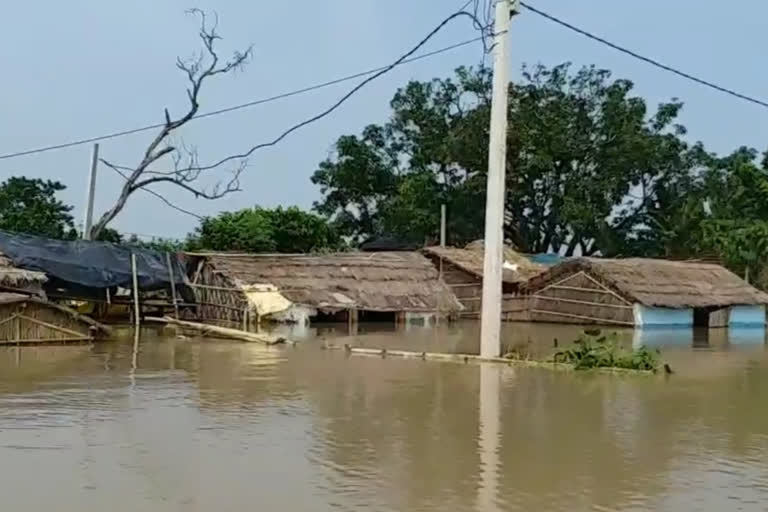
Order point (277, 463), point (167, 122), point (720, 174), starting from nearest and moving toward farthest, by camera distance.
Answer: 1. point (277, 463)
2. point (167, 122)
3. point (720, 174)

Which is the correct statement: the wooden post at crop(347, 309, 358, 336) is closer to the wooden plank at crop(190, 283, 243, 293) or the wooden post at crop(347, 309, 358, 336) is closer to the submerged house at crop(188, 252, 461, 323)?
the submerged house at crop(188, 252, 461, 323)

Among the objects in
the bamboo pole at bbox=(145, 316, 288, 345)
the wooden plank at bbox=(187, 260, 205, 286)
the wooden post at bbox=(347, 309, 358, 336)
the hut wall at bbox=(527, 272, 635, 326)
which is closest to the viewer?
the bamboo pole at bbox=(145, 316, 288, 345)

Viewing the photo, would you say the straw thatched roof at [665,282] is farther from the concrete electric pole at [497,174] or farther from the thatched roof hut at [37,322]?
the thatched roof hut at [37,322]

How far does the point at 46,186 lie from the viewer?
31375 mm

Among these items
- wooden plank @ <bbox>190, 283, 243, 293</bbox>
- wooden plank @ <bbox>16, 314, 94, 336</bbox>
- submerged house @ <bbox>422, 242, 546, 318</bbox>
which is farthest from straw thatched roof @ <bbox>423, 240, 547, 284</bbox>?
wooden plank @ <bbox>16, 314, 94, 336</bbox>

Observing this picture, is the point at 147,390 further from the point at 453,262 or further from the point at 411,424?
the point at 453,262

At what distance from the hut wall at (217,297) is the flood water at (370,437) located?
27.9ft

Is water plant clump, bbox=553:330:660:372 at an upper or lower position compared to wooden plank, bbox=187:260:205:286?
lower

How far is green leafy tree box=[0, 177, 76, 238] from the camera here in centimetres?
2920

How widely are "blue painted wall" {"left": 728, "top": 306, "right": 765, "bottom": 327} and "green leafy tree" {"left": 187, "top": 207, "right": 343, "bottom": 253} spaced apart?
12.7 meters

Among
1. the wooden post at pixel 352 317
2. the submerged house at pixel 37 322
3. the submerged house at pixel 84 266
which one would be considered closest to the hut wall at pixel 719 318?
the wooden post at pixel 352 317

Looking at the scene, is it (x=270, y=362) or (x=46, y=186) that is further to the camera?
(x=46, y=186)

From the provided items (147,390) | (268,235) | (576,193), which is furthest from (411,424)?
(576,193)

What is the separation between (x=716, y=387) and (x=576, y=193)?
2228 centimetres
